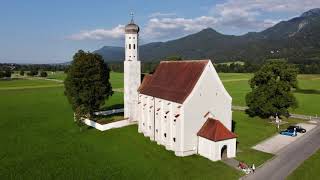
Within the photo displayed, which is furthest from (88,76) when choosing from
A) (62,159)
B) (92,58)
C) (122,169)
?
(122,169)

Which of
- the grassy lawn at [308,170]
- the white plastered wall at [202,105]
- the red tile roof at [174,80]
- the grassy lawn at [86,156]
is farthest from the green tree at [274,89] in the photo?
the grassy lawn at [86,156]

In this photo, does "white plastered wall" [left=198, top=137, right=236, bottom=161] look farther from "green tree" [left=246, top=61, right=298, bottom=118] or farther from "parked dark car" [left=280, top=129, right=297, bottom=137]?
"green tree" [left=246, top=61, right=298, bottom=118]

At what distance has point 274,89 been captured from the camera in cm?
5772

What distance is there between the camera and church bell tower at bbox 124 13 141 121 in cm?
5097

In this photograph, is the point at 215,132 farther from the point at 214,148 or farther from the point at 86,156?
the point at 86,156

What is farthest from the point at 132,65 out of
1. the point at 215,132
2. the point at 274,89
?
the point at 274,89

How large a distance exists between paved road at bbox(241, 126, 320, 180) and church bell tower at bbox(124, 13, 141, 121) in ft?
74.8

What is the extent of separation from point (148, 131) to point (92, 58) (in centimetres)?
1592

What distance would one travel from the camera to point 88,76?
175 ft

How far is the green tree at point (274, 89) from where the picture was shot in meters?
57.4

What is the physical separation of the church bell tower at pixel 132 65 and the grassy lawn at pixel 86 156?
4.75 meters

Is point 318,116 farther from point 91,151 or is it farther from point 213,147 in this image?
point 91,151

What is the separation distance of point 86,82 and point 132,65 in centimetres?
818

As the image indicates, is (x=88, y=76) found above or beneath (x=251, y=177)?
above
